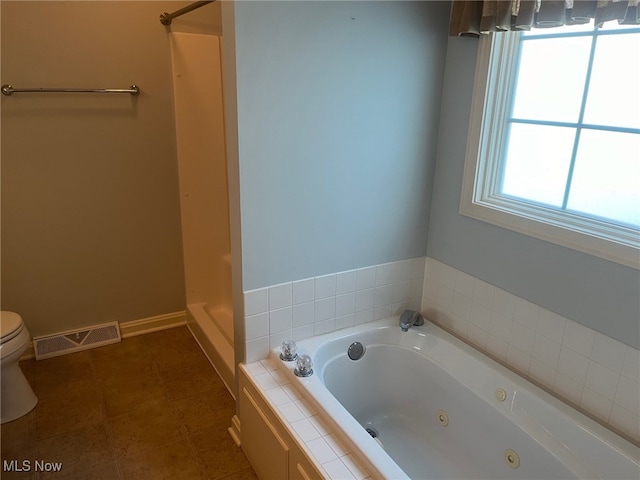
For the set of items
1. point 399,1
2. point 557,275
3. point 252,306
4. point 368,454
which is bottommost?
point 368,454

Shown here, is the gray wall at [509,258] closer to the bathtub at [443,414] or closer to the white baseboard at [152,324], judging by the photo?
the bathtub at [443,414]

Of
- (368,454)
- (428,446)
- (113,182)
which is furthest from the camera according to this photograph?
(113,182)

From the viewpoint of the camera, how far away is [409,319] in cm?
226

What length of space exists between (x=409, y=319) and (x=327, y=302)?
1.42 feet

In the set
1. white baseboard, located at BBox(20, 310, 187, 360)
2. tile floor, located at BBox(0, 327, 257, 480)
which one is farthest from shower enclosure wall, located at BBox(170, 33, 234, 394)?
tile floor, located at BBox(0, 327, 257, 480)

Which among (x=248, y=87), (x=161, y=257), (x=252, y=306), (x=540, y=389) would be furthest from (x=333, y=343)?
(x=161, y=257)

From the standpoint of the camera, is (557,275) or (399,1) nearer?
(557,275)

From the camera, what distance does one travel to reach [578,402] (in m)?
1.75

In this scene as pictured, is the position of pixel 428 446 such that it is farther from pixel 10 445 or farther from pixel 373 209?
pixel 10 445

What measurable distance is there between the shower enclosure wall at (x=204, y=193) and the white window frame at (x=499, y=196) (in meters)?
1.33

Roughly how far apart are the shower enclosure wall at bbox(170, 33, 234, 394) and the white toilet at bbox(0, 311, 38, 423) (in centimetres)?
92

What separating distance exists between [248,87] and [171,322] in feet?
6.51
